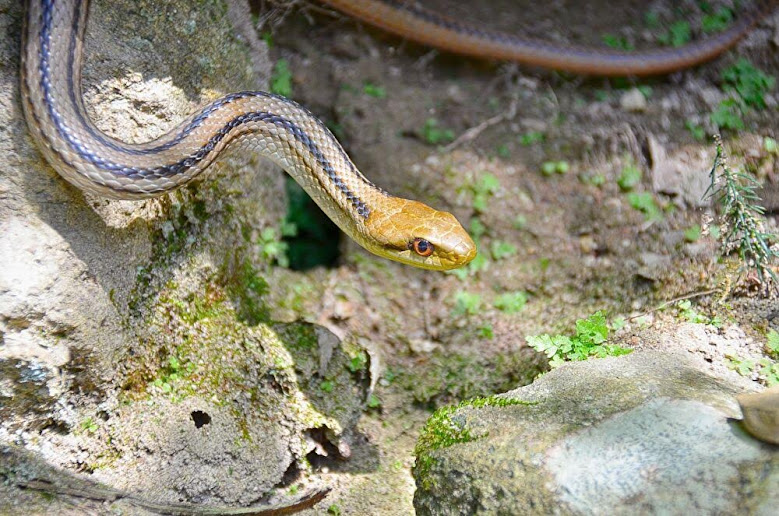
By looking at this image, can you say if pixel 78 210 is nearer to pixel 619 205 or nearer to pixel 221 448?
pixel 221 448

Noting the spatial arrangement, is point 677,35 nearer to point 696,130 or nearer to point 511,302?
point 696,130

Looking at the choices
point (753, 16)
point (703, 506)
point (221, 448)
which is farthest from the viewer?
point (753, 16)

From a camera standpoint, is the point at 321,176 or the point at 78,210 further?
the point at 321,176

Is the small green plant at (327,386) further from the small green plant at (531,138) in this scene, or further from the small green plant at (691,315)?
the small green plant at (531,138)

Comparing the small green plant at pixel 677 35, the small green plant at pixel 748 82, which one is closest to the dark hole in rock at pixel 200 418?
the small green plant at pixel 748 82

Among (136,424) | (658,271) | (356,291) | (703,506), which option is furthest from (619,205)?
(136,424)

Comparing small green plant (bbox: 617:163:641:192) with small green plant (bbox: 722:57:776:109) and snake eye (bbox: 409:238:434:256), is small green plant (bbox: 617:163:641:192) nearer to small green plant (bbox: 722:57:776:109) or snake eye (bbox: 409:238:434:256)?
small green plant (bbox: 722:57:776:109)
